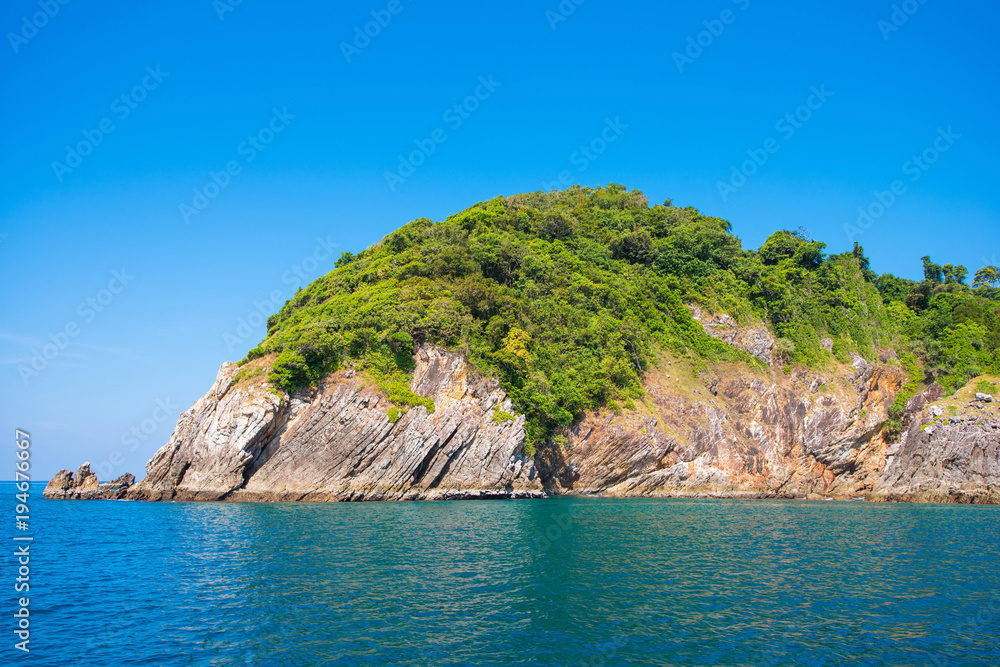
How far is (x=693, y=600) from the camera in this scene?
18078 mm

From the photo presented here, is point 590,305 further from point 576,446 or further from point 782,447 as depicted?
point 782,447

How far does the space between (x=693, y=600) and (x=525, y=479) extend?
114 ft

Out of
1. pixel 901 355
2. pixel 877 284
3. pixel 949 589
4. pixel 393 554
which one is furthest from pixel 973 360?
pixel 393 554

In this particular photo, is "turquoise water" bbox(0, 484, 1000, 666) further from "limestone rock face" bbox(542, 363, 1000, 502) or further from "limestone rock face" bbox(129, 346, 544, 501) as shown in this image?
"limestone rock face" bbox(542, 363, 1000, 502)

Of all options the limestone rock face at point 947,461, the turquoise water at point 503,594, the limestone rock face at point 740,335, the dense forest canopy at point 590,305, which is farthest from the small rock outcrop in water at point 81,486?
the limestone rock face at point 947,461

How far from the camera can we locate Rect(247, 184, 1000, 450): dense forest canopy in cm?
5450

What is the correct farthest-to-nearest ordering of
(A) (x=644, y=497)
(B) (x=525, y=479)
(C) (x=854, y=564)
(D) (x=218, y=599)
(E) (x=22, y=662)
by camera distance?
(A) (x=644, y=497) < (B) (x=525, y=479) < (C) (x=854, y=564) < (D) (x=218, y=599) < (E) (x=22, y=662)

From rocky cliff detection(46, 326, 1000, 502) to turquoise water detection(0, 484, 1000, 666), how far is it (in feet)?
44.7

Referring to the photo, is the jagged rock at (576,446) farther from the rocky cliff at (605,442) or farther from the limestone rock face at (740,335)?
the limestone rock face at (740,335)

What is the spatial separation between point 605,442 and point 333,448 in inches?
1031

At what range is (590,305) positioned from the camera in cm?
6731

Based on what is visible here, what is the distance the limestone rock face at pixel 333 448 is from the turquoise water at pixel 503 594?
13.2 m

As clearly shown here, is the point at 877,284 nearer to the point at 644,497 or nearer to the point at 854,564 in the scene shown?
the point at 644,497

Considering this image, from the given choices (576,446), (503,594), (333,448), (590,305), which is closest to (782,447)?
(576,446)
